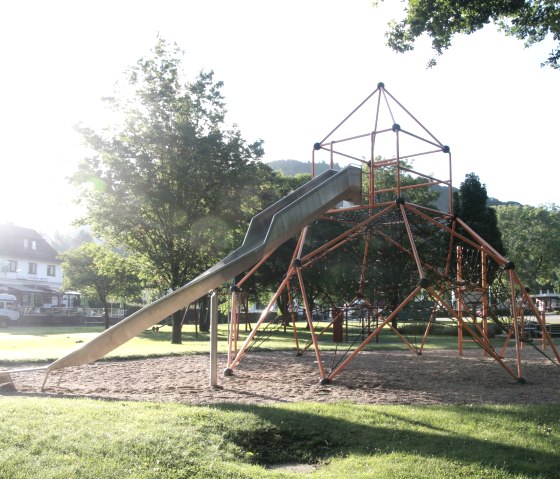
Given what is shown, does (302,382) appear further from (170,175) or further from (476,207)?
(476,207)

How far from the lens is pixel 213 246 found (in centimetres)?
2673

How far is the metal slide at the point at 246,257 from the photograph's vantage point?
10.2 meters

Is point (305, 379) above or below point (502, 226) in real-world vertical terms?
below

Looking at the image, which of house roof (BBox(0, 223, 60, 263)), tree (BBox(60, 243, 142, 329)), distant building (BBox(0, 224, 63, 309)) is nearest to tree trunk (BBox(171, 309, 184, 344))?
tree (BBox(60, 243, 142, 329))

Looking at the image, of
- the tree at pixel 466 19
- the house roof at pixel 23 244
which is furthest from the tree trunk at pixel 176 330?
the house roof at pixel 23 244

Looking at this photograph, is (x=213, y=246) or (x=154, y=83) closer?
(x=154, y=83)

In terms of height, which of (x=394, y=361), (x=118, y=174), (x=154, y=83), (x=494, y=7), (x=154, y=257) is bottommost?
(x=394, y=361)

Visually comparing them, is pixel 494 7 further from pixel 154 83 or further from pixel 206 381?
pixel 154 83

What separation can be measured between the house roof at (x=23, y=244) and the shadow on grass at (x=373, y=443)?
6451 centimetres

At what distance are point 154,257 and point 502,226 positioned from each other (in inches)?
2114

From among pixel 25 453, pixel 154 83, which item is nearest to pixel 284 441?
pixel 25 453

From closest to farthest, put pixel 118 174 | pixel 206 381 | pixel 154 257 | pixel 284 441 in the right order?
pixel 284 441 → pixel 206 381 → pixel 118 174 → pixel 154 257

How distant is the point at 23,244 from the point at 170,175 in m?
50.8

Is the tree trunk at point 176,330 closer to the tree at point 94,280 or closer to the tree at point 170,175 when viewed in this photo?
the tree at point 170,175
